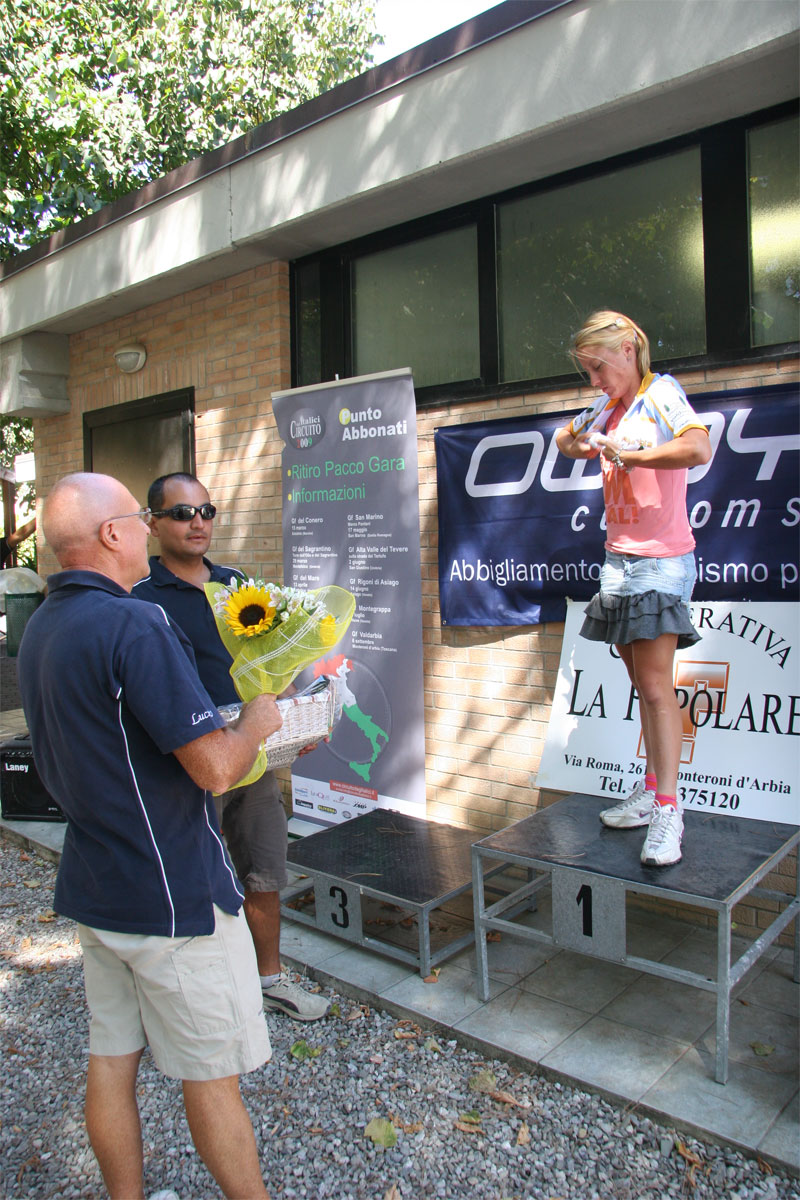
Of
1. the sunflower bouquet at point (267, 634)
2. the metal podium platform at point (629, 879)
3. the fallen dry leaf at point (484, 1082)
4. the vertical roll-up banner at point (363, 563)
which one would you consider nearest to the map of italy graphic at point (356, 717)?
the vertical roll-up banner at point (363, 563)

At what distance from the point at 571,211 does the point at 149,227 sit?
3153mm

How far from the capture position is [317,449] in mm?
5250

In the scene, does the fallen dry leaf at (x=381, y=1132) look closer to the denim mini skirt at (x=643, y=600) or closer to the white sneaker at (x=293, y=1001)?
the white sneaker at (x=293, y=1001)

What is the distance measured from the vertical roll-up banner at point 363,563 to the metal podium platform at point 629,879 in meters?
1.49

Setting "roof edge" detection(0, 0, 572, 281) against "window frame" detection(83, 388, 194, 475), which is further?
"window frame" detection(83, 388, 194, 475)

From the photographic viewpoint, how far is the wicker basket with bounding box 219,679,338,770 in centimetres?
267

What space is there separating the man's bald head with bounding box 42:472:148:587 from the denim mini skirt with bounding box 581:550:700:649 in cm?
174

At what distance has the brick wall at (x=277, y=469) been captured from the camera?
14.4ft

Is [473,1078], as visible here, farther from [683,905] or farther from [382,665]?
[382,665]

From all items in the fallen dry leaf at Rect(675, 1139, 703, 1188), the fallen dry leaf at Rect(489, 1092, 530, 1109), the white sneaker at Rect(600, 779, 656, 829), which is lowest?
the fallen dry leaf at Rect(489, 1092, 530, 1109)

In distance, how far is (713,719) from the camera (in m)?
3.62

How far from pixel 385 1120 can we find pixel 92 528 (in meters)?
2.06

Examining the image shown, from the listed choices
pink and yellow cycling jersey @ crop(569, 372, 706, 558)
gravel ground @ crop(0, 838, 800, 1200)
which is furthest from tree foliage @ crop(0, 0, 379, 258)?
gravel ground @ crop(0, 838, 800, 1200)

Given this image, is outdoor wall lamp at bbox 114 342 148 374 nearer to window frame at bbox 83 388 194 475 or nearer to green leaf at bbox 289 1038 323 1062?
window frame at bbox 83 388 194 475
